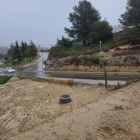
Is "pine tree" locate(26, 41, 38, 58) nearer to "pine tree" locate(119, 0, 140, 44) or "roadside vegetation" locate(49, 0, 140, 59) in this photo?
"roadside vegetation" locate(49, 0, 140, 59)

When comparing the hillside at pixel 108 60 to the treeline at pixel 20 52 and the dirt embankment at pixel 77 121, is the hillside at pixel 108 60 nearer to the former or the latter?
the treeline at pixel 20 52

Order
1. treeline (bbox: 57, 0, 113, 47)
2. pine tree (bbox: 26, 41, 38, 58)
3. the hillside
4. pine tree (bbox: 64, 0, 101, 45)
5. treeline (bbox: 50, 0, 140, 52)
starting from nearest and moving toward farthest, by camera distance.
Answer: the hillside < treeline (bbox: 50, 0, 140, 52) < treeline (bbox: 57, 0, 113, 47) < pine tree (bbox: 64, 0, 101, 45) < pine tree (bbox: 26, 41, 38, 58)

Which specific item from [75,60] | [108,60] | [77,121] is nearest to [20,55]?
[75,60]

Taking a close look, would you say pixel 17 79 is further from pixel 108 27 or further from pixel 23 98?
pixel 108 27

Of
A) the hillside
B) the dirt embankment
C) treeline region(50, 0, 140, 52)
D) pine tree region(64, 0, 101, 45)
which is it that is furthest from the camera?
pine tree region(64, 0, 101, 45)

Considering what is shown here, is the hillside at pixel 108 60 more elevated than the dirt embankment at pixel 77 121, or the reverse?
the hillside at pixel 108 60

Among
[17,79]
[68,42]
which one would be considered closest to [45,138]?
[17,79]

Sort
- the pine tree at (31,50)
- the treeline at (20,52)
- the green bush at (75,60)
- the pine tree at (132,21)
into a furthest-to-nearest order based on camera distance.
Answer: the pine tree at (31,50) → the treeline at (20,52) → the green bush at (75,60) → the pine tree at (132,21)

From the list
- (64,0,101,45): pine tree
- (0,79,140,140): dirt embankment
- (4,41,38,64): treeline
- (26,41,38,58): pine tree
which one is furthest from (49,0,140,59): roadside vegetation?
(0,79,140,140): dirt embankment

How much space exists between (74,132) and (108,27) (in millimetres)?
37185

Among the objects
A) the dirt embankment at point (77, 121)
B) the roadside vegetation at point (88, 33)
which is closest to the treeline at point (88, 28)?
the roadside vegetation at point (88, 33)

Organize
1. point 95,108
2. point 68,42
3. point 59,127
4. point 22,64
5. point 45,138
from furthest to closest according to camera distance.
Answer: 1. point 22,64
2. point 68,42
3. point 95,108
4. point 59,127
5. point 45,138

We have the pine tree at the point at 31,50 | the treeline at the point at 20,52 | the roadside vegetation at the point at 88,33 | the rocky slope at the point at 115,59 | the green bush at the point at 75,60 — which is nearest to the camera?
the rocky slope at the point at 115,59

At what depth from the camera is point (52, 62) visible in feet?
135
